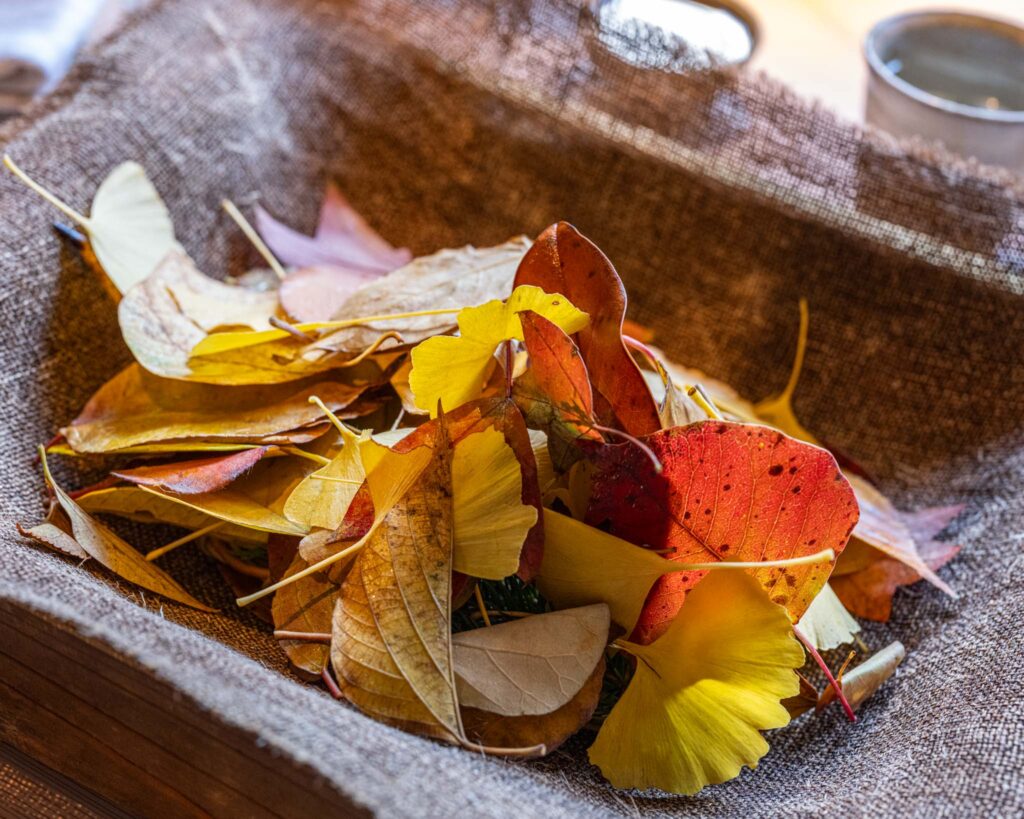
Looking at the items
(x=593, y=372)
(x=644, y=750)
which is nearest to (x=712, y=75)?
(x=593, y=372)

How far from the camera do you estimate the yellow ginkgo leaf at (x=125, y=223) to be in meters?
0.43

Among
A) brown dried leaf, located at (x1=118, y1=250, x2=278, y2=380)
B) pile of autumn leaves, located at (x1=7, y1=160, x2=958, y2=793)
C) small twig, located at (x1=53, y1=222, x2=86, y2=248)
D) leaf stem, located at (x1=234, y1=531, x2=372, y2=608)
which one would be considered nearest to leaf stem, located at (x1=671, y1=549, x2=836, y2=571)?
pile of autumn leaves, located at (x1=7, y1=160, x2=958, y2=793)

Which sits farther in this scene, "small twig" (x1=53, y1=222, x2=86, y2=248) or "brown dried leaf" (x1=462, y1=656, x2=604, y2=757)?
"small twig" (x1=53, y1=222, x2=86, y2=248)

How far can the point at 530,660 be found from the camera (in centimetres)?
32

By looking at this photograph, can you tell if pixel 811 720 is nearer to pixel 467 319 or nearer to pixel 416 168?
pixel 467 319

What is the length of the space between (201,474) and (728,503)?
7.2 inches

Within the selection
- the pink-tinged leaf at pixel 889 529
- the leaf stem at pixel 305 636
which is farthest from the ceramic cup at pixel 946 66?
the leaf stem at pixel 305 636

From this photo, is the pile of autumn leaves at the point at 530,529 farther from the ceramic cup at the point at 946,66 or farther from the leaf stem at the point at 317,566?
the ceramic cup at the point at 946,66

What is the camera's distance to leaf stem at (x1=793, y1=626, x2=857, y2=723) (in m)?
0.33

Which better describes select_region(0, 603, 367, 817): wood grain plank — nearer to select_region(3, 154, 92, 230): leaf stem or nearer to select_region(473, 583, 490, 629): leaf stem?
select_region(473, 583, 490, 629): leaf stem

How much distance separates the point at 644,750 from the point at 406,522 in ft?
0.34

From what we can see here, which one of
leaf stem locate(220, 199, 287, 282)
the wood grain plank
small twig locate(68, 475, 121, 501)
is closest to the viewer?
the wood grain plank

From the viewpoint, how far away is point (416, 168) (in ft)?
1.93

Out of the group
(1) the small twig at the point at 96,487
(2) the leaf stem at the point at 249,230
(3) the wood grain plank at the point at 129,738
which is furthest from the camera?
(2) the leaf stem at the point at 249,230
